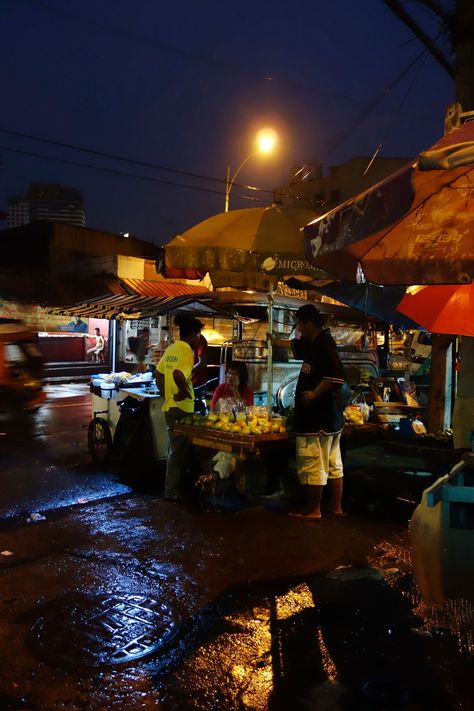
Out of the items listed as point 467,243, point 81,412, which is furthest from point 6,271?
point 467,243

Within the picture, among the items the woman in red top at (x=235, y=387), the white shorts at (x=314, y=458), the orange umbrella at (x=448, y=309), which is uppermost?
the orange umbrella at (x=448, y=309)

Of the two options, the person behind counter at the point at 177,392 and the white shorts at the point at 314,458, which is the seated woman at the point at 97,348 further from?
the white shorts at the point at 314,458

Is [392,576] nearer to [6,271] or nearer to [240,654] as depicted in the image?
[240,654]

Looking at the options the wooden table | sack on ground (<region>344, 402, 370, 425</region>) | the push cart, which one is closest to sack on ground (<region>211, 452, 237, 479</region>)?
the wooden table

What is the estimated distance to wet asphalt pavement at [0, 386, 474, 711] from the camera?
2.88m

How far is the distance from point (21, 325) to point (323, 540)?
354 cm

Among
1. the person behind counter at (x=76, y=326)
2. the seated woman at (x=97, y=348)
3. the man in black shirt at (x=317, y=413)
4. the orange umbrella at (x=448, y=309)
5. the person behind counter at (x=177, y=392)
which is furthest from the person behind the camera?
the seated woman at (x=97, y=348)

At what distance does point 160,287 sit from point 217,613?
17579 mm

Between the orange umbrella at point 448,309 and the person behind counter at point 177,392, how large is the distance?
2650 mm

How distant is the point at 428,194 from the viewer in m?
3.41

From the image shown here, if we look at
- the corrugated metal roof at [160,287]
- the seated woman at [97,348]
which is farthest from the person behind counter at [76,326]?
the corrugated metal roof at [160,287]

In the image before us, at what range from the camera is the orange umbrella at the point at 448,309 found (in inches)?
190

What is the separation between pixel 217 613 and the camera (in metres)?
3.73

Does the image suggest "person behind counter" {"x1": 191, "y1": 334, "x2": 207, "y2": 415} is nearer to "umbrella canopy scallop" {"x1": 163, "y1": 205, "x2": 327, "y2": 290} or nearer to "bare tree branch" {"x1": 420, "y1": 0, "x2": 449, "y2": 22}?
"umbrella canopy scallop" {"x1": 163, "y1": 205, "x2": 327, "y2": 290}
